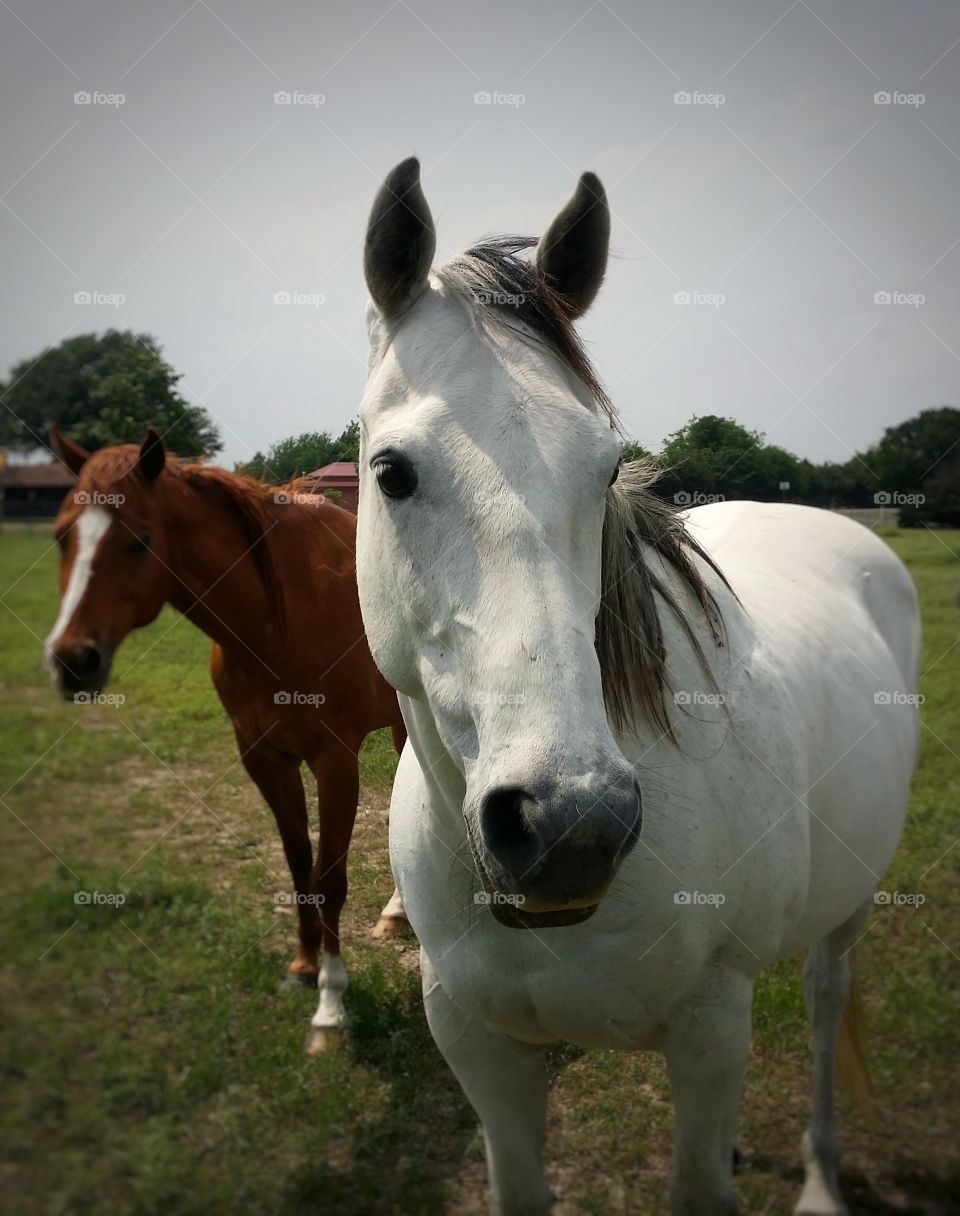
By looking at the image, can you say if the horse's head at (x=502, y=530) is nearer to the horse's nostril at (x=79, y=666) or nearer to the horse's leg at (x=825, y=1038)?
the horse's nostril at (x=79, y=666)

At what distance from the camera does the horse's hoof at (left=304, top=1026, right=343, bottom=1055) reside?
3365mm

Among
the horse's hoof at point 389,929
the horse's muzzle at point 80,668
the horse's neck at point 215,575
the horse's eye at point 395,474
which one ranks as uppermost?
the horse's eye at point 395,474

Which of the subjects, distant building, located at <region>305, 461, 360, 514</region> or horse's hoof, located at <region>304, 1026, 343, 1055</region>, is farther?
horse's hoof, located at <region>304, 1026, 343, 1055</region>

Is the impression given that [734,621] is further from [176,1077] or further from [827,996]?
[176,1077]

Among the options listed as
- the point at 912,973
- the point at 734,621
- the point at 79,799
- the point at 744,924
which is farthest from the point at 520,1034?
the point at 79,799

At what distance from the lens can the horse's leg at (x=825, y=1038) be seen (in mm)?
2662

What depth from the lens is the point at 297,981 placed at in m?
3.76

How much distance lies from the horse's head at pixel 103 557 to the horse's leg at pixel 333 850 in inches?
42.7

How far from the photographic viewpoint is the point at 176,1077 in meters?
2.90

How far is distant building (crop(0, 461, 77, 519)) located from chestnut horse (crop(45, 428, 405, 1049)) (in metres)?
0.30

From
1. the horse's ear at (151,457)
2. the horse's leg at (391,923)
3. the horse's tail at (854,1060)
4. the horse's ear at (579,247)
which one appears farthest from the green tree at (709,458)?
the horse's leg at (391,923)

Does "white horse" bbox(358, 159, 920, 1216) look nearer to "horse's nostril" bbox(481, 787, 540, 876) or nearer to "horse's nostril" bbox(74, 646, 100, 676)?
"horse's nostril" bbox(481, 787, 540, 876)

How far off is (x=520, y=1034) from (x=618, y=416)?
1491mm

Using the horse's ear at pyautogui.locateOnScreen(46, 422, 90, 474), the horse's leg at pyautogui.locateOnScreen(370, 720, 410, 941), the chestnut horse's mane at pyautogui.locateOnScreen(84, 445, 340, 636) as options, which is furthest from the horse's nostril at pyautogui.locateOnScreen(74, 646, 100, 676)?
the horse's leg at pyautogui.locateOnScreen(370, 720, 410, 941)
